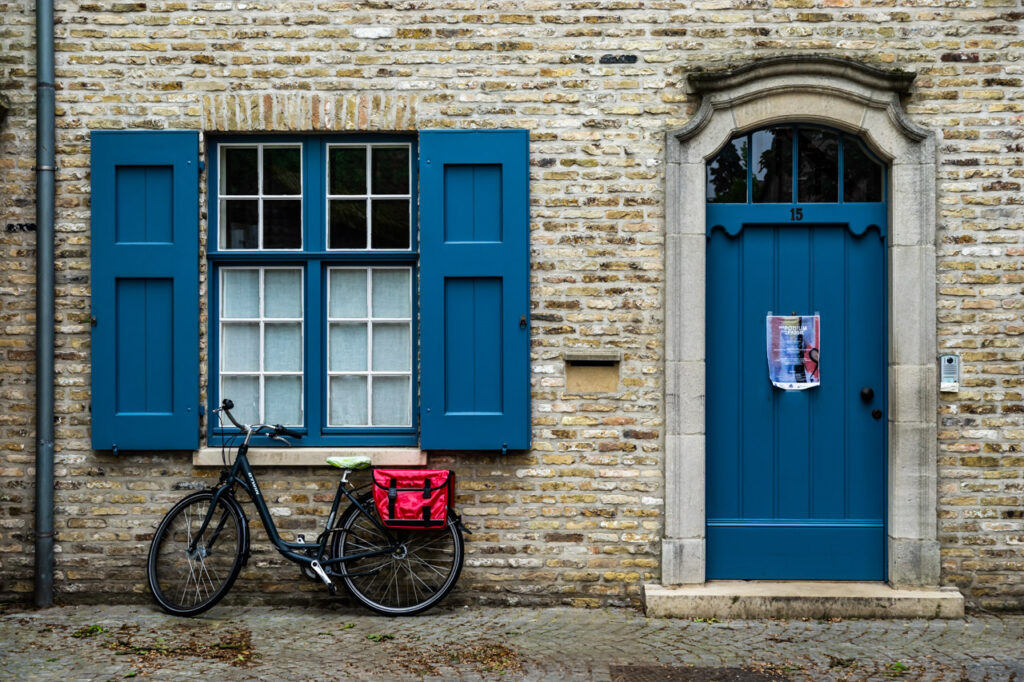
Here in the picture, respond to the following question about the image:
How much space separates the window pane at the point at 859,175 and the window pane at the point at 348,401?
3256mm

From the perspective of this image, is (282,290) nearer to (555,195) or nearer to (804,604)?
(555,195)

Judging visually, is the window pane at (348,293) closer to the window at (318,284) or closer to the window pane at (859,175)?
the window at (318,284)

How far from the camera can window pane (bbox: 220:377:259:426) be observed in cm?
643

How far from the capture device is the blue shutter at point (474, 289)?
243 inches

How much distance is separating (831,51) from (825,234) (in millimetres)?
1106

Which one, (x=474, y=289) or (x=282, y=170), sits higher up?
(x=282, y=170)

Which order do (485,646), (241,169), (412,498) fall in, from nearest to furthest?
(485,646) < (412,498) < (241,169)

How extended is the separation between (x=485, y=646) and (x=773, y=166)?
11.1ft

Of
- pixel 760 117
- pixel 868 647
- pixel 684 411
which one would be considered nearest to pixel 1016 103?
pixel 760 117

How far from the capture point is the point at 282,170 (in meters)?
6.40

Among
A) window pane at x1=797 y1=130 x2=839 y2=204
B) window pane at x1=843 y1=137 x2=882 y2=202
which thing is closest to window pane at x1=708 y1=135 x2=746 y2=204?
window pane at x1=797 y1=130 x2=839 y2=204

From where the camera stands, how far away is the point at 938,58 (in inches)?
242

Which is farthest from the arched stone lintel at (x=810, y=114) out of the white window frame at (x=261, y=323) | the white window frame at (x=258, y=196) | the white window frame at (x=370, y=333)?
the white window frame at (x=261, y=323)

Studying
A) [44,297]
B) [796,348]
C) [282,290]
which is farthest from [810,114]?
[44,297]
